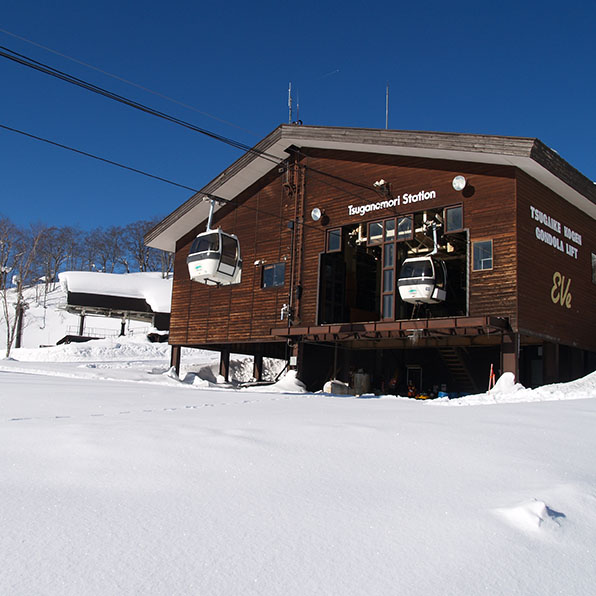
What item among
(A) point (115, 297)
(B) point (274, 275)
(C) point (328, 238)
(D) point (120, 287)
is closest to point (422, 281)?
(C) point (328, 238)

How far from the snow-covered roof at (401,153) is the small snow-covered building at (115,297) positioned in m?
17.0

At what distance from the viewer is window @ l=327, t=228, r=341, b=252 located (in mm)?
20447

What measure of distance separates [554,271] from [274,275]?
9183mm

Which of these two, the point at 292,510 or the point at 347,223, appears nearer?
the point at 292,510

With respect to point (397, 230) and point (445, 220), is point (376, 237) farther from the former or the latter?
point (445, 220)

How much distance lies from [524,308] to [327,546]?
14.5 meters

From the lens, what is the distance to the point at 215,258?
14945 millimetres

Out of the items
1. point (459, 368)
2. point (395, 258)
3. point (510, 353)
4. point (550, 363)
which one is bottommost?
point (459, 368)

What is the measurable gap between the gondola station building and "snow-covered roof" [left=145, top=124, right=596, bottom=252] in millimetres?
55

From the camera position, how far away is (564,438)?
6.29 metres

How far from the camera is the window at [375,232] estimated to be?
19.4 meters

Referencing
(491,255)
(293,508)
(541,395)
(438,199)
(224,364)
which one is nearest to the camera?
(293,508)

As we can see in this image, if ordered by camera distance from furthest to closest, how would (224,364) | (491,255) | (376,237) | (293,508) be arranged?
(224,364)
(376,237)
(491,255)
(293,508)

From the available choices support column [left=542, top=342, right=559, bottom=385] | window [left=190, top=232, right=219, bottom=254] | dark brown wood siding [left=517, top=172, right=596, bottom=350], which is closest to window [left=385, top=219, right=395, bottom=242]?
dark brown wood siding [left=517, top=172, right=596, bottom=350]
